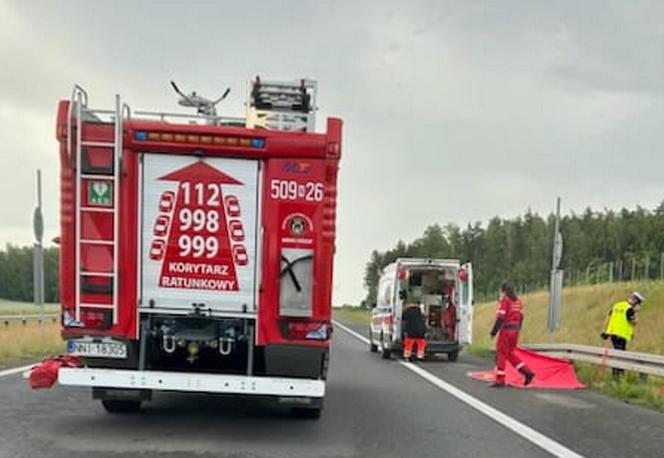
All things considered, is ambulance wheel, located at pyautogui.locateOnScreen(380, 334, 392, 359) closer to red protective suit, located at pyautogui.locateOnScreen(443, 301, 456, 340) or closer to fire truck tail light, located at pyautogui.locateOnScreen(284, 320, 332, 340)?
red protective suit, located at pyautogui.locateOnScreen(443, 301, 456, 340)

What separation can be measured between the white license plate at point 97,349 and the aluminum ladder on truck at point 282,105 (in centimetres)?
242

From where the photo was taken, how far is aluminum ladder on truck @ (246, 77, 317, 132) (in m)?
8.77

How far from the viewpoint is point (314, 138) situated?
8008 mm

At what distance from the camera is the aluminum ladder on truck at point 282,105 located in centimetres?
877

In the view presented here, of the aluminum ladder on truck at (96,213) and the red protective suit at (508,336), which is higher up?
the aluminum ladder on truck at (96,213)

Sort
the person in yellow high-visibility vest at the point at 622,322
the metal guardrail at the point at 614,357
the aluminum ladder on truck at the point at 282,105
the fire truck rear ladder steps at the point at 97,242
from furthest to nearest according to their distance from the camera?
the person in yellow high-visibility vest at the point at 622,322, the metal guardrail at the point at 614,357, the aluminum ladder on truck at the point at 282,105, the fire truck rear ladder steps at the point at 97,242

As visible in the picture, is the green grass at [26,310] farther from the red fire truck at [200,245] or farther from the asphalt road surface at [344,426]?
the red fire truck at [200,245]

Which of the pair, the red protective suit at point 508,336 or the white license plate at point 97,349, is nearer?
the white license plate at point 97,349

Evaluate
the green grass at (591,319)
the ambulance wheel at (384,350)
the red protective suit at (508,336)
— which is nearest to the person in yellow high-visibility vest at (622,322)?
the red protective suit at (508,336)

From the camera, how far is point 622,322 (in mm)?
15711

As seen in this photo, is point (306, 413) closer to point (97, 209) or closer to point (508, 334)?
point (97, 209)

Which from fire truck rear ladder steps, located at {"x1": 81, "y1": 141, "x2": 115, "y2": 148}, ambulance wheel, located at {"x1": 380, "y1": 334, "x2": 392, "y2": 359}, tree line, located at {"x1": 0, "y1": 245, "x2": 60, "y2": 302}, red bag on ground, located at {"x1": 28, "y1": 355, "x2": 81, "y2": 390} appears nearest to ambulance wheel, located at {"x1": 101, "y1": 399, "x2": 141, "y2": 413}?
red bag on ground, located at {"x1": 28, "y1": 355, "x2": 81, "y2": 390}

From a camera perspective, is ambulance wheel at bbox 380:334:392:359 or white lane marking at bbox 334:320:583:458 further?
ambulance wheel at bbox 380:334:392:359

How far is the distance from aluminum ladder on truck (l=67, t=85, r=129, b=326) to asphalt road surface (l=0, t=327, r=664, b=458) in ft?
4.02
